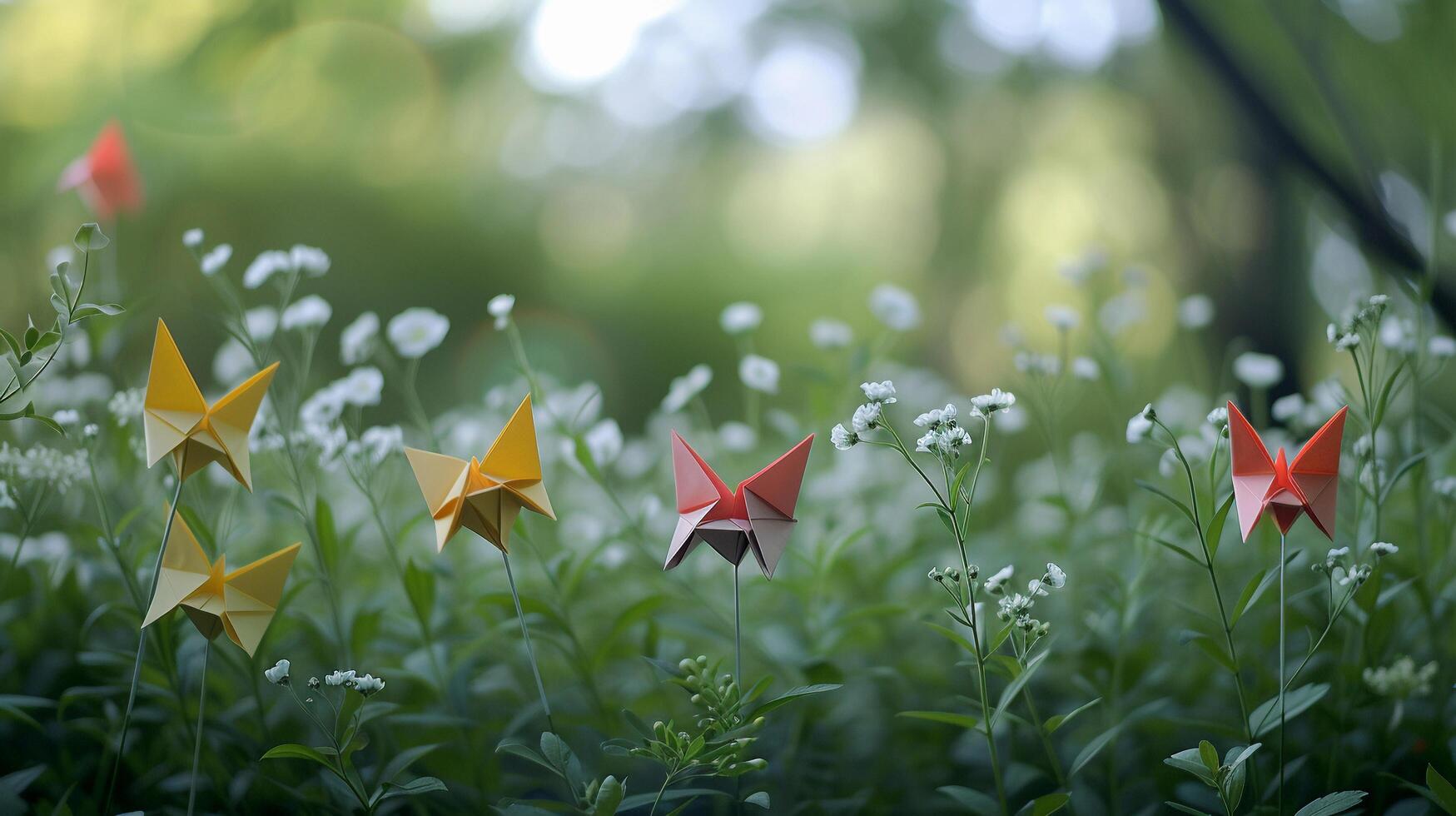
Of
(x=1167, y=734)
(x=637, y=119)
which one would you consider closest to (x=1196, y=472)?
(x=1167, y=734)

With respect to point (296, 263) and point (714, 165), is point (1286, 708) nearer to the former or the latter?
point (296, 263)

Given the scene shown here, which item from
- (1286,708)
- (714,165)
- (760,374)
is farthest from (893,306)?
(714,165)

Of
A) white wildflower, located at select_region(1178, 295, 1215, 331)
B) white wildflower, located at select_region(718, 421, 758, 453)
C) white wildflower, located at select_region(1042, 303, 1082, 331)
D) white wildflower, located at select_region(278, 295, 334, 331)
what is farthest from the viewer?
white wildflower, located at select_region(718, 421, 758, 453)

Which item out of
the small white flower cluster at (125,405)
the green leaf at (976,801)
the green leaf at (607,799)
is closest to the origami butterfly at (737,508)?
the green leaf at (607,799)

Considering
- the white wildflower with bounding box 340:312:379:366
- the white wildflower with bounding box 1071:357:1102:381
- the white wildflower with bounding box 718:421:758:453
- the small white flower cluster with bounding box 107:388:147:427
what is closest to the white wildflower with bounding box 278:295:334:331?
the white wildflower with bounding box 340:312:379:366

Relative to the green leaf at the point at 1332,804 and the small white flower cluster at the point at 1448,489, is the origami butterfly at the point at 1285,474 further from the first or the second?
the small white flower cluster at the point at 1448,489

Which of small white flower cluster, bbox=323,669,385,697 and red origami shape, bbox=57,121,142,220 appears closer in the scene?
small white flower cluster, bbox=323,669,385,697

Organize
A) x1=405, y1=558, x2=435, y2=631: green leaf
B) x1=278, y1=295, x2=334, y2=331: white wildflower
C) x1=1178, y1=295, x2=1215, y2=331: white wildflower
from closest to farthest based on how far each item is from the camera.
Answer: x1=405, y1=558, x2=435, y2=631: green leaf < x1=278, y1=295, x2=334, y2=331: white wildflower < x1=1178, y1=295, x2=1215, y2=331: white wildflower

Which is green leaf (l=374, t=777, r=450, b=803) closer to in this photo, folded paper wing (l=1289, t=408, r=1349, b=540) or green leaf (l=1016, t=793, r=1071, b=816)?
green leaf (l=1016, t=793, r=1071, b=816)
